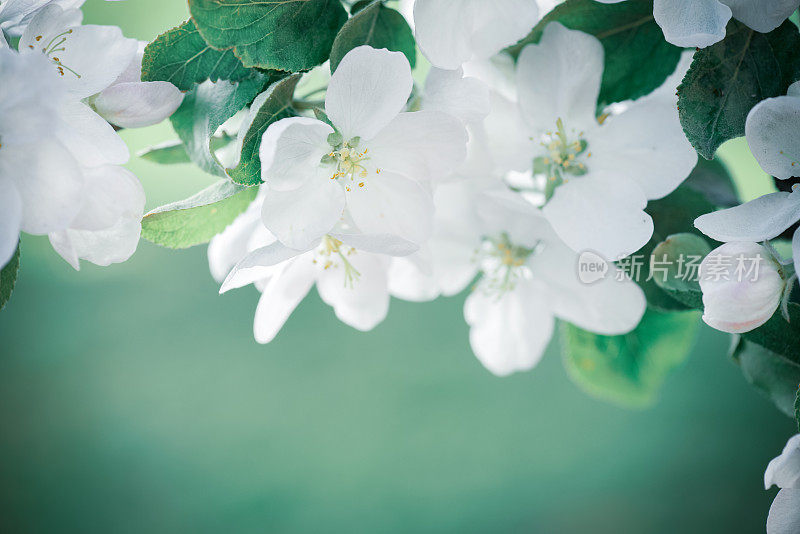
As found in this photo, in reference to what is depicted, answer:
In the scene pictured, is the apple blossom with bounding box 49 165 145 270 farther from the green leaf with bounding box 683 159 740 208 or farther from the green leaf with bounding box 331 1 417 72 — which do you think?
the green leaf with bounding box 683 159 740 208

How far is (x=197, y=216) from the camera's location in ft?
1.26

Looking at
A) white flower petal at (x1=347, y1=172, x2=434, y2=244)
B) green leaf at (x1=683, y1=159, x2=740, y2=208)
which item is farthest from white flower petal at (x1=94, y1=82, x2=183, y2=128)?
green leaf at (x1=683, y1=159, x2=740, y2=208)

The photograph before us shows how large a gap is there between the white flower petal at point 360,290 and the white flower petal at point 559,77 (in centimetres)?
13

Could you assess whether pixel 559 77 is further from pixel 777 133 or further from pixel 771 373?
pixel 771 373

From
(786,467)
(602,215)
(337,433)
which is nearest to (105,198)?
(602,215)

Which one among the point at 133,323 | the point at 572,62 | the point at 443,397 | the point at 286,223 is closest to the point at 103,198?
the point at 286,223

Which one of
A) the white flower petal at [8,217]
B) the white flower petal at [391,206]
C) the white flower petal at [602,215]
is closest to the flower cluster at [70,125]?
the white flower petal at [8,217]

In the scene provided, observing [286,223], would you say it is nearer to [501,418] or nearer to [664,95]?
[664,95]

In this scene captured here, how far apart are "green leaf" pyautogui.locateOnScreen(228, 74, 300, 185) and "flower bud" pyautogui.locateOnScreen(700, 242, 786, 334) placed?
8.8 inches

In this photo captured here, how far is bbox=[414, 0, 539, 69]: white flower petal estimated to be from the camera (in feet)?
1.21

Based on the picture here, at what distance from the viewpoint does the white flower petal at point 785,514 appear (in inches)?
14.5

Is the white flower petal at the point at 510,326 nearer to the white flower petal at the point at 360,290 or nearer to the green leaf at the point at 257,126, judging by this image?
the white flower petal at the point at 360,290

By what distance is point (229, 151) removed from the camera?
43cm

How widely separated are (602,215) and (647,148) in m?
0.05
